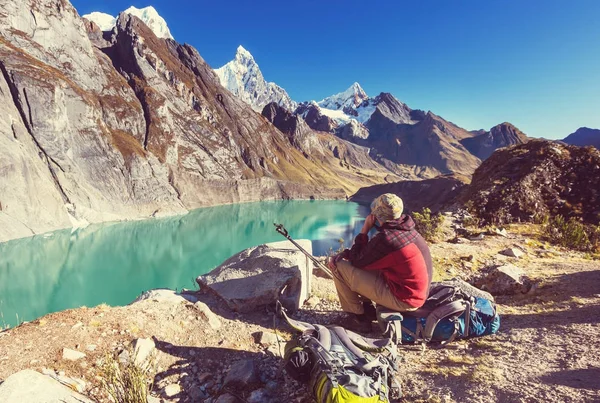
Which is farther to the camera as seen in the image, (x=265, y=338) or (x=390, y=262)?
(x=265, y=338)

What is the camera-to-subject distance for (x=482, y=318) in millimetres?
4879

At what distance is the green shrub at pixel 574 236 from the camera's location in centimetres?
1066

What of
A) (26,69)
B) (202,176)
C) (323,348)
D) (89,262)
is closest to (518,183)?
(323,348)

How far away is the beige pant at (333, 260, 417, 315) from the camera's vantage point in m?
4.76

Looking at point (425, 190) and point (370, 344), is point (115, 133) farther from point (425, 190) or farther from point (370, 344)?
point (370, 344)

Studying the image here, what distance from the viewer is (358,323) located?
5453 mm

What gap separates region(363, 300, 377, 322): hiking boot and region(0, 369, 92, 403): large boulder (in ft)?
13.1

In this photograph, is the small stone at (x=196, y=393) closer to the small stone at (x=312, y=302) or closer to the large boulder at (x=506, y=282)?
the small stone at (x=312, y=302)

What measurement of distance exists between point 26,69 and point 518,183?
259 ft

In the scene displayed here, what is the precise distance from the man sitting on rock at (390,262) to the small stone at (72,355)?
12.7ft

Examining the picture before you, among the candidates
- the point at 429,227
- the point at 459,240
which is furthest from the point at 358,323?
the point at 429,227

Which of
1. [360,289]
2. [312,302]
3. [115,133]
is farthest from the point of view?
[115,133]

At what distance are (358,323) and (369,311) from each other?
28 centimetres

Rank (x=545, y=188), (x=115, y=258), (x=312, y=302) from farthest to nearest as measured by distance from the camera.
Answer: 1. (x=115, y=258)
2. (x=545, y=188)
3. (x=312, y=302)
